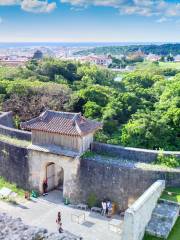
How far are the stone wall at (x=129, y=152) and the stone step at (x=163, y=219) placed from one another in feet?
8.89

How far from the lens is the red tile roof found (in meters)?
19.5

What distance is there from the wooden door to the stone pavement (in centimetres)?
85

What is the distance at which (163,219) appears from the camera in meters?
16.4

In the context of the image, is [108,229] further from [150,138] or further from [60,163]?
[150,138]

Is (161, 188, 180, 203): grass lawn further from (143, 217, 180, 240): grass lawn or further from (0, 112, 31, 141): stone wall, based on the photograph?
(0, 112, 31, 141): stone wall

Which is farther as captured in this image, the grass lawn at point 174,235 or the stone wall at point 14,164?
the stone wall at point 14,164

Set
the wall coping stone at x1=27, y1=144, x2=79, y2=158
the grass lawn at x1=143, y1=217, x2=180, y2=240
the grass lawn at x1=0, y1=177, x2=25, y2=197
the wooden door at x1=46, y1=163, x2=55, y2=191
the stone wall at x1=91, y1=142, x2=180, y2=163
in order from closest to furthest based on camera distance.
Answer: the grass lawn at x1=143, y1=217, x2=180, y2=240 → the stone wall at x1=91, y1=142, x2=180, y2=163 → the wall coping stone at x1=27, y1=144, x2=79, y2=158 → the grass lawn at x1=0, y1=177, x2=25, y2=197 → the wooden door at x1=46, y1=163, x2=55, y2=191

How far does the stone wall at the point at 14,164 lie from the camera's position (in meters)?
21.5

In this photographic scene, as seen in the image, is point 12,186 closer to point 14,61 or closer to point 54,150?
point 54,150

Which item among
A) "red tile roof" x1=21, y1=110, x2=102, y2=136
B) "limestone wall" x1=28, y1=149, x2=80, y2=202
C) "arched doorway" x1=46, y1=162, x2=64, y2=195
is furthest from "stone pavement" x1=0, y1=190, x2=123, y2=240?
"red tile roof" x1=21, y1=110, x2=102, y2=136

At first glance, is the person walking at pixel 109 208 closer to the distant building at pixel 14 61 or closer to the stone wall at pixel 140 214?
the stone wall at pixel 140 214

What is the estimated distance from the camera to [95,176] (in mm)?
19359

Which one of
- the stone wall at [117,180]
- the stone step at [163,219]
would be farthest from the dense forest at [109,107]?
the stone step at [163,219]

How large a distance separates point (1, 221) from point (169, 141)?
55.1 feet
